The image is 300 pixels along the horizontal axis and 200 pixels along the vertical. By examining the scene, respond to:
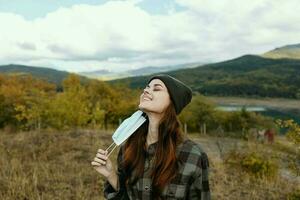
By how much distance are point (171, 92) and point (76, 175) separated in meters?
5.00

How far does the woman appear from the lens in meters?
2.25

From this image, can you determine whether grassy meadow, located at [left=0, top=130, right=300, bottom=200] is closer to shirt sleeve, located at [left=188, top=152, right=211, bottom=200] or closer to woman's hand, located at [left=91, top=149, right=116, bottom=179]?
woman's hand, located at [left=91, top=149, right=116, bottom=179]

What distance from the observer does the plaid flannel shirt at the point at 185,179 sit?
7.39 feet

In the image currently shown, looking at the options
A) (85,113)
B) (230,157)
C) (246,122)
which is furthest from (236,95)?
(230,157)

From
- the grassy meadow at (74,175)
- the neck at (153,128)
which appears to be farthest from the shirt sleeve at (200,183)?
the grassy meadow at (74,175)

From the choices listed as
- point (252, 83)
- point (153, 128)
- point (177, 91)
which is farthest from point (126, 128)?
point (252, 83)

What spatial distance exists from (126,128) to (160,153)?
0.22 metres

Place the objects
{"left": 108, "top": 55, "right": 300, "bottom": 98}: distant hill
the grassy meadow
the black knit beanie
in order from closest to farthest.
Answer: the black knit beanie, the grassy meadow, {"left": 108, "top": 55, "right": 300, "bottom": 98}: distant hill

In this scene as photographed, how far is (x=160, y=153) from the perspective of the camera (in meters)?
2.27

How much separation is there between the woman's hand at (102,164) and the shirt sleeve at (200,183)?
447mm

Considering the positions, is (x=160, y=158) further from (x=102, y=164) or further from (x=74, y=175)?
(x=74, y=175)

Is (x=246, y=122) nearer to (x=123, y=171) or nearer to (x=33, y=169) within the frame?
(x=33, y=169)

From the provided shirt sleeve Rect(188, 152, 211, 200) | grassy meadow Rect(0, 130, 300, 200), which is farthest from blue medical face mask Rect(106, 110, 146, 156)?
grassy meadow Rect(0, 130, 300, 200)

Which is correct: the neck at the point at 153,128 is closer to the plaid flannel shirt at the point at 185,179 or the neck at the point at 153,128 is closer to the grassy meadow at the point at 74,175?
the plaid flannel shirt at the point at 185,179
